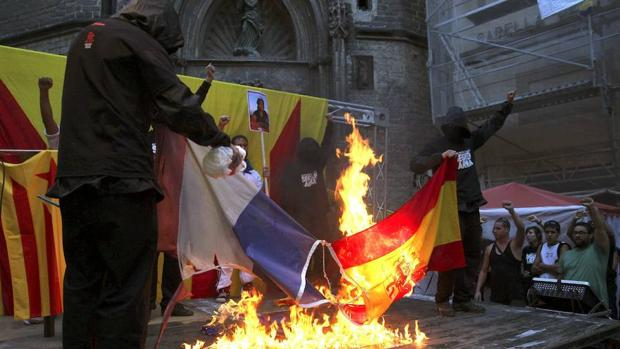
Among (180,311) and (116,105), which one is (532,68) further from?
(116,105)

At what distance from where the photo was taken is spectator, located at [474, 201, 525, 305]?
671 centimetres

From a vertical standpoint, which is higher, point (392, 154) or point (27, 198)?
point (392, 154)

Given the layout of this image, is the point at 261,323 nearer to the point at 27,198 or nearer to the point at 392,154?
the point at 27,198

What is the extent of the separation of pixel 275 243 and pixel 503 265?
3.95 metres

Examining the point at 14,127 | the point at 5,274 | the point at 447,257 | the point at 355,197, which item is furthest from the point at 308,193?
the point at 5,274


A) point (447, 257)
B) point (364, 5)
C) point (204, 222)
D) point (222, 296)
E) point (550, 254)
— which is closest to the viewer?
point (204, 222)

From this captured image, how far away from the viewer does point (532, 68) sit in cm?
1297

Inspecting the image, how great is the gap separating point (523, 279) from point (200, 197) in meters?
5.02

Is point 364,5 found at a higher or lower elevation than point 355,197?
higher

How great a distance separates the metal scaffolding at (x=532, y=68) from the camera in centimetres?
1147

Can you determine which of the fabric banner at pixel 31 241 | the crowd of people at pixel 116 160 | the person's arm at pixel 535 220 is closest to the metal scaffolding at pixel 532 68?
the person's arm at pixel 535 220

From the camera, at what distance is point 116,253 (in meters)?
2.53

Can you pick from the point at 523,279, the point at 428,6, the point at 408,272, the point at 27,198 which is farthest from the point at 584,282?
the point at 428,6

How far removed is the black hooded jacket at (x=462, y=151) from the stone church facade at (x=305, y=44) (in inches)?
293
